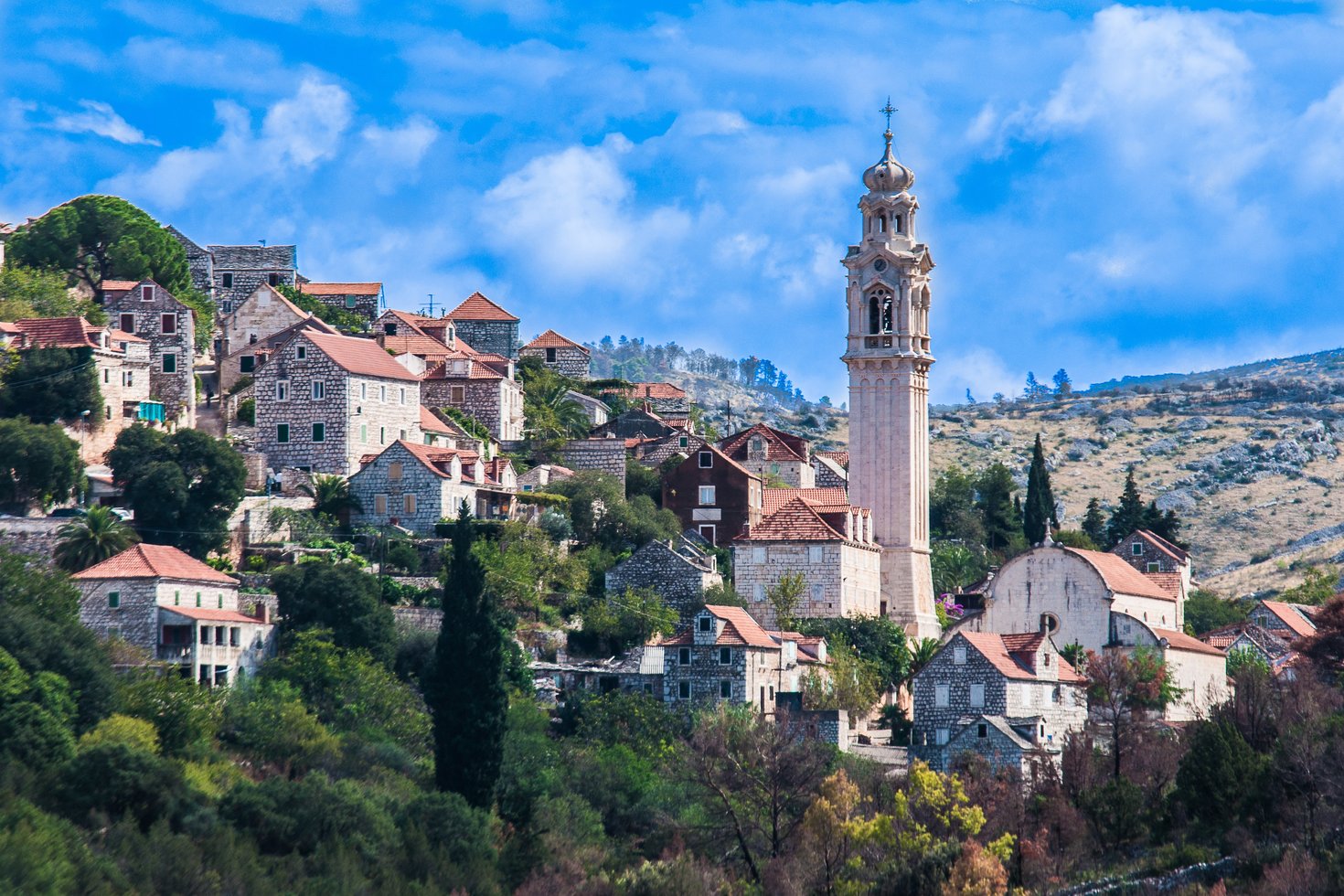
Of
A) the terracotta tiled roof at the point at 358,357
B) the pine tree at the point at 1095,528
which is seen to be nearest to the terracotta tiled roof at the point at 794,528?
the terracotta tiled roof at the point at 358,357

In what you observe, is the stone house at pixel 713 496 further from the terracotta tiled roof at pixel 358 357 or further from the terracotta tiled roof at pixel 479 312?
the terracotta tiled roof at pixel 479 312

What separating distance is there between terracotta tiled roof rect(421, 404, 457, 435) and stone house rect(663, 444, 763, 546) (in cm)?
960

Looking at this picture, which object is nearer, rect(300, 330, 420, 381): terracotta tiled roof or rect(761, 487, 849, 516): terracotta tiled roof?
rect(300, 330, 420, 381): terracotta tiled roof

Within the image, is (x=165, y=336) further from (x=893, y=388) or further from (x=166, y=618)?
(x=893, y=388)

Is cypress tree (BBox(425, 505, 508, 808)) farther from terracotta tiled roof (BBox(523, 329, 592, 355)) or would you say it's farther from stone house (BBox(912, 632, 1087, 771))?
terracotta tiled roof (BBox(523, 329, 592, 355))

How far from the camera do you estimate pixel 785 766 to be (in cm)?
7044

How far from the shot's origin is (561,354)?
408ft

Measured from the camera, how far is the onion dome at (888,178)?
98500mm

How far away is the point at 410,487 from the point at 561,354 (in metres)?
36.3

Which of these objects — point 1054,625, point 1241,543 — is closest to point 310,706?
point 1054,625

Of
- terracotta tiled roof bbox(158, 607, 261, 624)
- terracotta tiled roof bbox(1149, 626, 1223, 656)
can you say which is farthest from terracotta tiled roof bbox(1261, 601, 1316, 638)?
terracotta tiled roof bbox(158, 607, 261, 624)

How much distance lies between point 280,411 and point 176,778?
31110 mm

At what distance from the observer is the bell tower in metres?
93.9

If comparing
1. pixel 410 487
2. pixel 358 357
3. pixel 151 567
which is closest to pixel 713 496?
pixel 410 487
